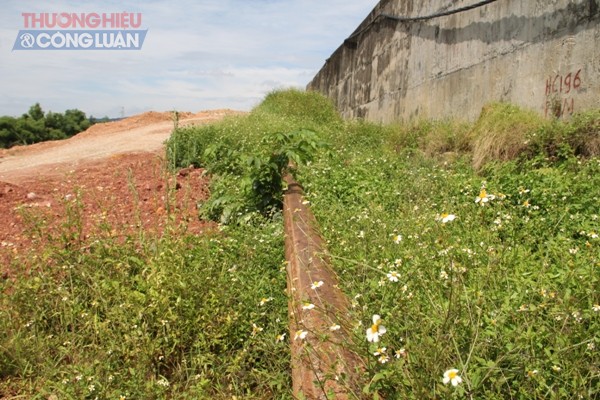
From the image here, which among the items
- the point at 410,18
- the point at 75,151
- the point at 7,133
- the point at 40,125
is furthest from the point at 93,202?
the point at 40,125

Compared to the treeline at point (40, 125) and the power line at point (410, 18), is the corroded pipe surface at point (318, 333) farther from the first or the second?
the treeline at point (40, 125)

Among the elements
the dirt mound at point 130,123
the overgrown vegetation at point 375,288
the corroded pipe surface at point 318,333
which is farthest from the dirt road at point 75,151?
the corroded pipe surface at point 318,333

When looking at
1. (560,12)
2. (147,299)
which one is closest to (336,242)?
(147,299)

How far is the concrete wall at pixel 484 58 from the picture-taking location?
4.63m

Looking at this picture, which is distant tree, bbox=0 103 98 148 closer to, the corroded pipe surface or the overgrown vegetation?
the overgrown vegetation

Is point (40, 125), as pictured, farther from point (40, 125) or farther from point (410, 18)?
point (410, 18)

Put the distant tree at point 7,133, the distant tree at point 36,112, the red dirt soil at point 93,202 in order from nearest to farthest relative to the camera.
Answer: the red dirt soil at point 93,202
the distant tree at point 7,133
the distant tree at point 36,112

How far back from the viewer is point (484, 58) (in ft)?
20.5

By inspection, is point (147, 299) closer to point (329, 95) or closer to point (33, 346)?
point (33, 346)

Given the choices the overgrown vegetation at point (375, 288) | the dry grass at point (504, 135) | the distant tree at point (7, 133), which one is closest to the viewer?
the overgrown vegetation at point (375, 288)

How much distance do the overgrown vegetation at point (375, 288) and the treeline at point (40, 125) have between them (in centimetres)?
1392

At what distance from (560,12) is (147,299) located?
4.46 m

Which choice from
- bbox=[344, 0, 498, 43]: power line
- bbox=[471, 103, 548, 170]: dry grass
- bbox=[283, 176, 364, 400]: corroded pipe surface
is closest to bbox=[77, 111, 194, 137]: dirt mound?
bbox=[344, 0, 498, 43]: power line

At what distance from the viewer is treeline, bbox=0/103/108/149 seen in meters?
16.7
